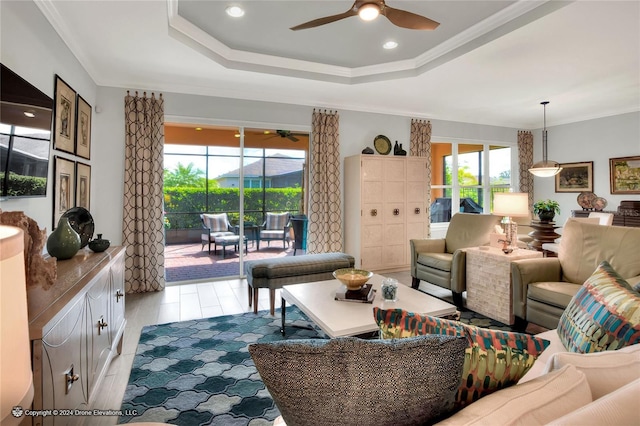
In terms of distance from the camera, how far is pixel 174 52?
11.3ft

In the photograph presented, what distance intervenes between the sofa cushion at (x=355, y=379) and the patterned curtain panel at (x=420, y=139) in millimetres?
5615

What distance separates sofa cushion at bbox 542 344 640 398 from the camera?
33.4 inches

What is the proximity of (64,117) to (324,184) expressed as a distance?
A: 10.8 ft

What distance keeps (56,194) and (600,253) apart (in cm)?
444

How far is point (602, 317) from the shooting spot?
1404 millimetres

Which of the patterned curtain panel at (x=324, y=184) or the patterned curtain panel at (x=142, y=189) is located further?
the patterned curtain panel at (x=324, y=184)

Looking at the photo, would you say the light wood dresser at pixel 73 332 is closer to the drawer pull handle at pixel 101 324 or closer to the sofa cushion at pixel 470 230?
the drawer pull handle at pixel 101 324

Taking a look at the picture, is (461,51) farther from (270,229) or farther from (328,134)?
(270,229)

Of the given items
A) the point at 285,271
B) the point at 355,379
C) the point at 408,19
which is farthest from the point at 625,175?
the point at 355,379

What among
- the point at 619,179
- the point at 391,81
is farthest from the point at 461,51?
the point at 619,179

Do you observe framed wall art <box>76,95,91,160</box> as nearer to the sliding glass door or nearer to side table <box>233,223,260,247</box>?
the sliding glass door

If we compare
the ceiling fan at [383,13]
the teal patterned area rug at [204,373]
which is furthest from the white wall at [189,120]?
the ceiling fan at [383,13]

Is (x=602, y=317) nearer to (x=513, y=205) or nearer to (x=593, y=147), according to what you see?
(x=513, y=205)

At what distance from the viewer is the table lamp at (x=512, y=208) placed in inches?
140
